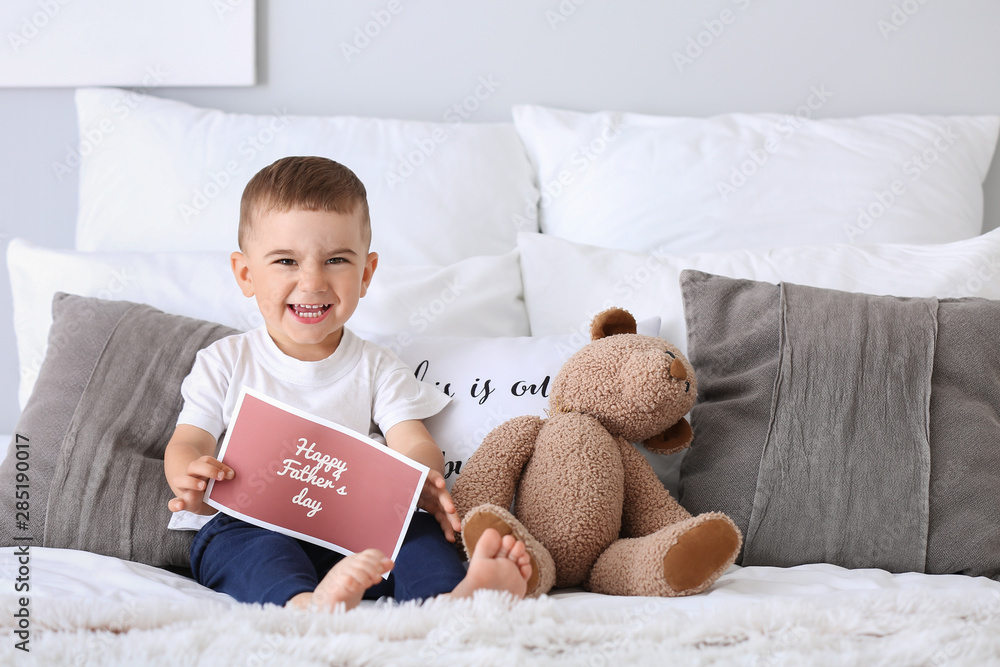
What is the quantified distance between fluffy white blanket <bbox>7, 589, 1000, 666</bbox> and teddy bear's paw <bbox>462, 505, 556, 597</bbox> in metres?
0.14

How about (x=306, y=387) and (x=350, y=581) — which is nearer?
(x=350, y=581)

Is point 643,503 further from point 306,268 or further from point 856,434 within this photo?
point 306,268

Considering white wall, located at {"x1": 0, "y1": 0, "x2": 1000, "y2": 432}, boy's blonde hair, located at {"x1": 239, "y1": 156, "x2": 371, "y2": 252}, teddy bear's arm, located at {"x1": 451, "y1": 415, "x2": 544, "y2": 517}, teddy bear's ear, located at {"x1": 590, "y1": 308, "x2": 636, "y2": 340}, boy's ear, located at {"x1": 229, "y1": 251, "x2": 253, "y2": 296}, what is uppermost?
white wall, located at {"x1": 0, "y1": 0, "x2": 1000, "y2": 432}

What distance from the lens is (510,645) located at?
60cm

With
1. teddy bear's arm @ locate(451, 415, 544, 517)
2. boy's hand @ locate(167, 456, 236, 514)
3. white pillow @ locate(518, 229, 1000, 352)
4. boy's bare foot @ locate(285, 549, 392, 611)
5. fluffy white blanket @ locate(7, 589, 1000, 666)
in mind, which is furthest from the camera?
white pillow @ locate(518, 229, 1000, 352)

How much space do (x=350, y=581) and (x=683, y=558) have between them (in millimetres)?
349

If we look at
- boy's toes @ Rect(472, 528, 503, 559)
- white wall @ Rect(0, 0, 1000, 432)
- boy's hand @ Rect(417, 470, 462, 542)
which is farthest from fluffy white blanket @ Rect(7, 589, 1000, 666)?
white wall @ Rect(0, 0, 1000, 432)

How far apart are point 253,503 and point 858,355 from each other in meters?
0.79

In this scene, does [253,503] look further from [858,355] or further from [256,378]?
[858,355]

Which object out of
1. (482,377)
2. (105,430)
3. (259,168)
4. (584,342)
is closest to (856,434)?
(584,342)

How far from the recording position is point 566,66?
5.38 feet

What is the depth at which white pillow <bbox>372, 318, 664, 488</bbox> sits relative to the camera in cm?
109

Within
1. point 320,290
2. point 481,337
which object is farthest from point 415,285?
point 320,290

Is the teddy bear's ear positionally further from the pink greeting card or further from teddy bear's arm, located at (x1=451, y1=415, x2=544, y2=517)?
the pink greeting card
